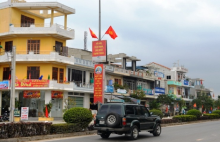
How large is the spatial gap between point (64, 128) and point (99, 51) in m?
7.55

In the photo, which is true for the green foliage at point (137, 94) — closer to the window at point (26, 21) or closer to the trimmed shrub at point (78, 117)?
the window at point (26, 21)

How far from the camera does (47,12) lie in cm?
4194

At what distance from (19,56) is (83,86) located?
29.7 feet

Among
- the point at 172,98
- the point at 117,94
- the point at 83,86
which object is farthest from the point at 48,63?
the point at 172,98

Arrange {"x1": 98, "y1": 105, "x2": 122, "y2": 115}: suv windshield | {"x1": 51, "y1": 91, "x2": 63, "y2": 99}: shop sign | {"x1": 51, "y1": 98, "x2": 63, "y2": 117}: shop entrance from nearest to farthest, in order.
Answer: {"x1": 98, "y1": 105, "x2": 122, "y2": 115}: suv windshield, {"x1": 51, "y1": 91, "x2": 63, "y2": 99}: shop sign, {"x1": 51, "y1": 98, "x2": 63, "y2": 117}: shop entrance

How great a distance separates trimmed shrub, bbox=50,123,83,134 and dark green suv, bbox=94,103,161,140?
93.7 inches

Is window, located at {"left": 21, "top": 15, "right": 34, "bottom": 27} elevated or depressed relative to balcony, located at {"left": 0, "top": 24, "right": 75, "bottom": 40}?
elevated

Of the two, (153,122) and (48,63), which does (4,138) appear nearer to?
(153,122)

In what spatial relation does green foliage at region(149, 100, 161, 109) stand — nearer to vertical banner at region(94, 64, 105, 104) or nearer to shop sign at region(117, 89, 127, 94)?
shop sign at region(117, 89, 127, 94)

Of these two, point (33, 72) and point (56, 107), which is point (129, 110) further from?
point (56, 107)

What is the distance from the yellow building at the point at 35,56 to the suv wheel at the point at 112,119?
68.3ft

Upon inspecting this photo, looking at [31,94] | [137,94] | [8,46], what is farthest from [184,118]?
[8,46]

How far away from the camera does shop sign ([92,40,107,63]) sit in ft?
76.0

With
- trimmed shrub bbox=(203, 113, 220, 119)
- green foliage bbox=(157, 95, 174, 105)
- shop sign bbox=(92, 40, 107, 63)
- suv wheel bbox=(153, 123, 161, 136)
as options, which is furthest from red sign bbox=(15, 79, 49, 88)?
green foliage bbox=(157, 95, 174, 105)
